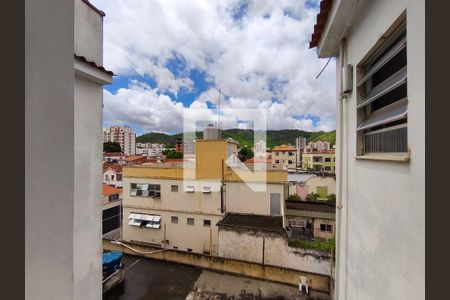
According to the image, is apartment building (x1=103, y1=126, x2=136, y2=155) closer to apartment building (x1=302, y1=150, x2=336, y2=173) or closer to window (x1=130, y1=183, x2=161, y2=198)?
apartment building (x1=302, y1=150, x2=336, y2=173)

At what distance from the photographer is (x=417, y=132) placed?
119 cm

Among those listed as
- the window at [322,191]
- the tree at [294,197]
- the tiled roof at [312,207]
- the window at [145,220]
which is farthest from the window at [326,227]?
the window at [145,220]

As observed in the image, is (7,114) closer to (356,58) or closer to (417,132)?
(417,132)

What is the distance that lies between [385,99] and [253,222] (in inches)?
379

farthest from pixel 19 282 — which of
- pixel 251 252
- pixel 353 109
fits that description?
pixel 251 252

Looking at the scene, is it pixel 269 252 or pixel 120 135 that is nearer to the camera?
pixel 269 252

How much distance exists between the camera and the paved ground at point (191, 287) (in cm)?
780

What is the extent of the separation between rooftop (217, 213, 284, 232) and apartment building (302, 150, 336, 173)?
35.3m

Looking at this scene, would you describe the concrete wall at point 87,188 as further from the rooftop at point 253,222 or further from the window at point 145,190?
the window at point 145,190

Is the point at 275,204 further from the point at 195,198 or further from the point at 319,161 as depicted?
the point at 319,161

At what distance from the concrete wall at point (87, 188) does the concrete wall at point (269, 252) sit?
7.06 meters

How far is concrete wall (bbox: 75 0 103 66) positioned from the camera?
121 inches

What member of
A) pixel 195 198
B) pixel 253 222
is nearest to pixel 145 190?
pixel 195 198

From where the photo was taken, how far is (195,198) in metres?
12.6
